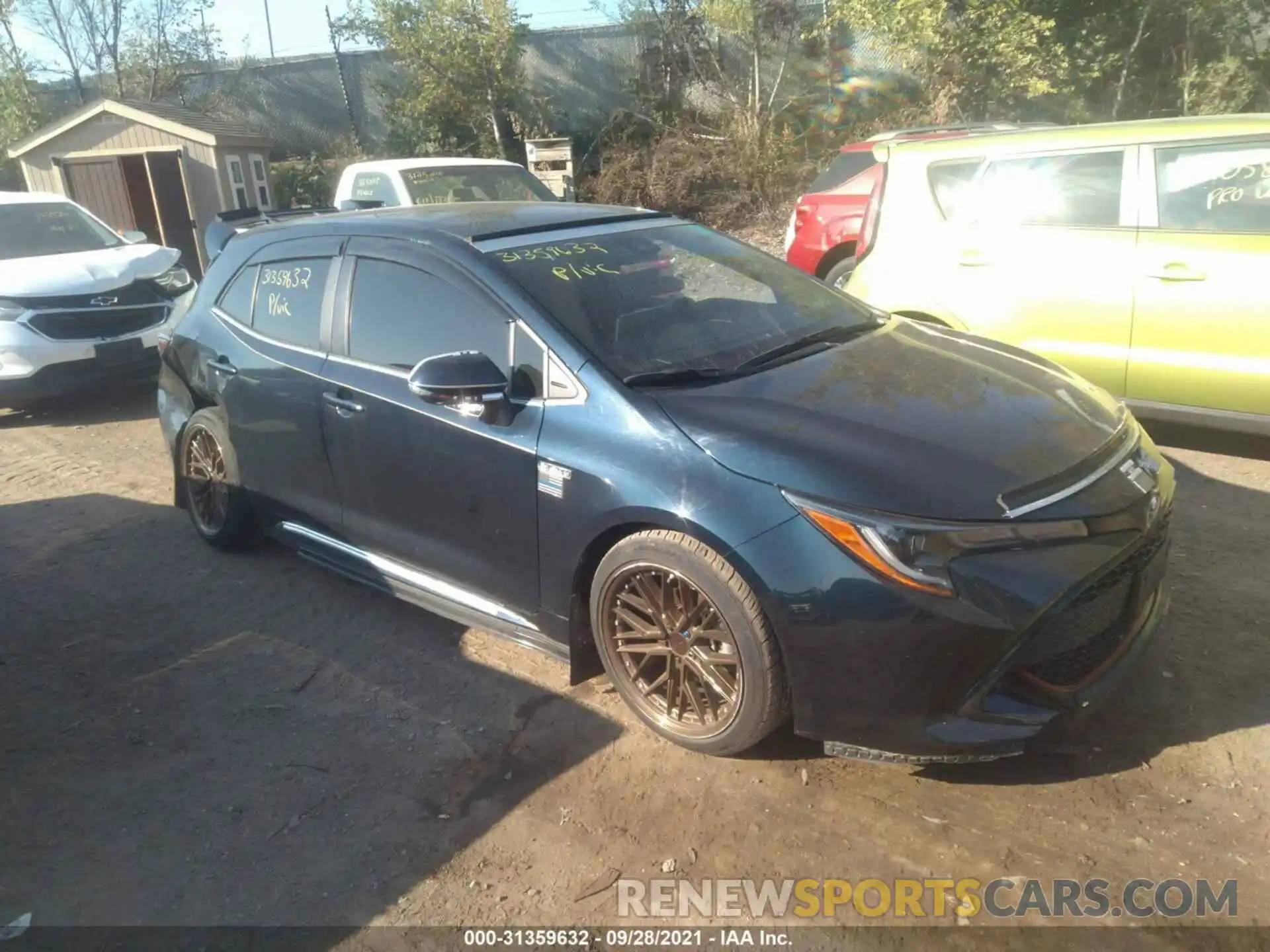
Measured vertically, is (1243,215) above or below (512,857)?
above

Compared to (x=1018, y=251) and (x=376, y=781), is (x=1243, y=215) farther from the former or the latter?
(x=376, y=781)

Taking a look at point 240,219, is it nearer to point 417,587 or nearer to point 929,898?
point 417,587

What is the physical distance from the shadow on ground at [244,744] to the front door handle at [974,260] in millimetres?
3570

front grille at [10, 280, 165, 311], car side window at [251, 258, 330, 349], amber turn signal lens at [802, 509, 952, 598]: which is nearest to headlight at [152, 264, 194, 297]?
front grille at [10, 280, 165, 311]

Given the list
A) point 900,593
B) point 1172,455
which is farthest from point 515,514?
point 1172,455

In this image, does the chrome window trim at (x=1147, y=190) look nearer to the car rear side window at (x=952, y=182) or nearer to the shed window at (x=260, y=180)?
the car rear side window at (x=952, y=182)

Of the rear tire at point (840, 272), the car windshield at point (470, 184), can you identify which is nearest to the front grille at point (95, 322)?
the car windshield at point (470, 184)

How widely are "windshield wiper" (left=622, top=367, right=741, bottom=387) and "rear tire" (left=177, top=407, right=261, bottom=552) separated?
241 cm

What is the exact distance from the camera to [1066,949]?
2.31 meters

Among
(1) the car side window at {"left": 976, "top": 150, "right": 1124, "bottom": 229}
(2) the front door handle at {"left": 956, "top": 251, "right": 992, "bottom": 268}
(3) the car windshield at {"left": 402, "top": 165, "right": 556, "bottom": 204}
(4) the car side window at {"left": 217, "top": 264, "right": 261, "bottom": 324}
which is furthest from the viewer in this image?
(3) the car windshield at {"left": 402, "top": 165, "right": 556, "bottom": 204}

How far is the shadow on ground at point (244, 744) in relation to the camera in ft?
8.98

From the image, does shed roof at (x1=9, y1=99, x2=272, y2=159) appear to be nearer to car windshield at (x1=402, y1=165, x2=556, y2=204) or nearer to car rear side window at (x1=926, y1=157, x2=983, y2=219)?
car windshield at (x1=402, y1=165, x2=556, y2=204)

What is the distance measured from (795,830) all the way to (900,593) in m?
0.78

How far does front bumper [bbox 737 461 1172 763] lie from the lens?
255cm
